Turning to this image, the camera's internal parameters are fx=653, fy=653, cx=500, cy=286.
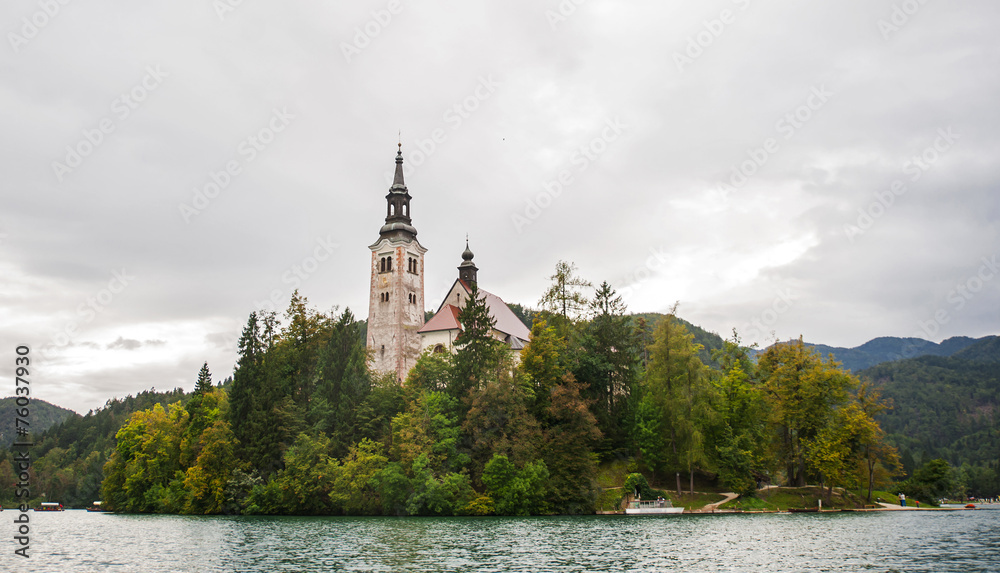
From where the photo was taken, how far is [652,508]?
46844 mm

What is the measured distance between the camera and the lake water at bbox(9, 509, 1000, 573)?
1998 centimetres

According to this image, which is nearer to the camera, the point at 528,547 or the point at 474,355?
the point at 528,547

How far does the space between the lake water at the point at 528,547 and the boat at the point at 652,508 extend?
839 cm

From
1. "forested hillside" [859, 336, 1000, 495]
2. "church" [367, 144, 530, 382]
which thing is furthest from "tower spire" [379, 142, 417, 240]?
"forested hillside" [859, 336, 1000, 495]

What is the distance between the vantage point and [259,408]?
53.0 m

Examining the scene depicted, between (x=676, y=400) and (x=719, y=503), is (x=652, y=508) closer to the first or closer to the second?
(x=719, y=503)

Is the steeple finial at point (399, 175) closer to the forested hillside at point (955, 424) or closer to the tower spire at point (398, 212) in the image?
the tower spire at point (398, 212)

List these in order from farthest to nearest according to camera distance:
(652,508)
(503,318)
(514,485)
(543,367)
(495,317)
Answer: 1. (503,318)
2. (495,317)
3. (543,367)
4. (652,508)
5. (514,485)

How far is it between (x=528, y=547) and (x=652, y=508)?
81.3ft

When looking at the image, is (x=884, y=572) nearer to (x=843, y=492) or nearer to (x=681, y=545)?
(x=681, y=545)

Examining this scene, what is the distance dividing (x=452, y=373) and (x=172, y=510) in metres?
27.8

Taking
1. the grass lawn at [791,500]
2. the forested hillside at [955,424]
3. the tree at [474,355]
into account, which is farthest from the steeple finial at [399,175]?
the forested hillside at [955,424]

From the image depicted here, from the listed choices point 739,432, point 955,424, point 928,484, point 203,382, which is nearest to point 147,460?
point 203,382

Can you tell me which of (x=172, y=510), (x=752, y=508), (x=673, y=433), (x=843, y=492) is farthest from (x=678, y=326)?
(x=172, y=510)
